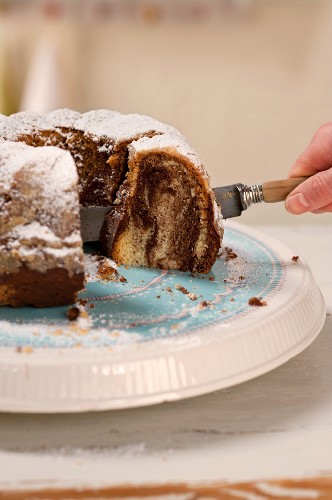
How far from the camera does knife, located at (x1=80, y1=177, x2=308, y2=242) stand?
165 cm

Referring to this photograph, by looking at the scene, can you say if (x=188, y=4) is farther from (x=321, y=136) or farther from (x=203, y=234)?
(x=203, y=234)

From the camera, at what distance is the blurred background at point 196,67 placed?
3039 mm

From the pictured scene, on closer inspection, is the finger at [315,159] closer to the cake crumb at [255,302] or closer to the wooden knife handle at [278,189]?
the wooden knife handle at [278,189]

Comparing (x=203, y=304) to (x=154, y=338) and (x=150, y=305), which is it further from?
(x=154, y=338)

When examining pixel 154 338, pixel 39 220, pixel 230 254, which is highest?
pixel 39 220

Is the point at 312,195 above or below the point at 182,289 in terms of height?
above

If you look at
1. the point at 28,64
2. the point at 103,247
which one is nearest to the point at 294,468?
the point at 103,247

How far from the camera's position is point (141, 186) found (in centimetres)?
162

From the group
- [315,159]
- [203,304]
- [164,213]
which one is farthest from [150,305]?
[315,159]

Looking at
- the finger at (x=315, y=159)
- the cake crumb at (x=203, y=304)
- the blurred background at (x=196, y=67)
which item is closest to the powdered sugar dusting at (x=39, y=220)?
the cake crumb at (x=203, y=304)

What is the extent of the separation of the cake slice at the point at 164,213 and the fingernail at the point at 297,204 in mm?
178

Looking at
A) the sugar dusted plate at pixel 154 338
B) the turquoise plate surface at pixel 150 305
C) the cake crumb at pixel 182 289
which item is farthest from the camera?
the cake crumb at pixel 182 289

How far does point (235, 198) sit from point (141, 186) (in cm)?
25

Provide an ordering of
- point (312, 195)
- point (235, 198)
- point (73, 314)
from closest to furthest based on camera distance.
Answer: point (73, 314)
point (312, 195)
point (235, 198)
